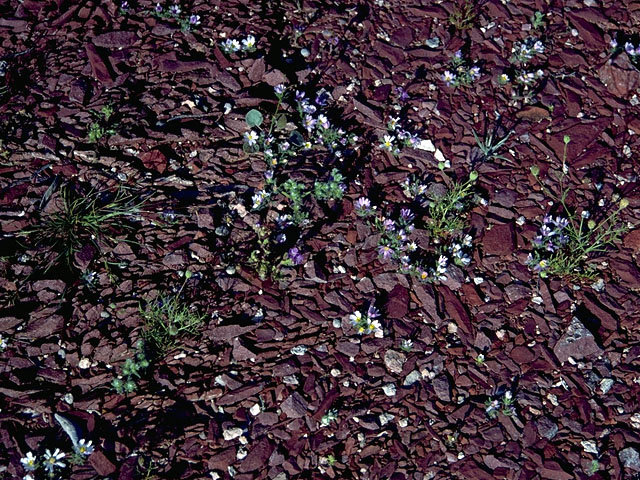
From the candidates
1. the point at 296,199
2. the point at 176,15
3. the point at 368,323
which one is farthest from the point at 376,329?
the point at 176,15

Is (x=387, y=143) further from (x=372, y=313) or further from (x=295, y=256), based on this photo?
(x=372, y=313)

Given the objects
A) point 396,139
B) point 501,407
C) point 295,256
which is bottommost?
point 501,407

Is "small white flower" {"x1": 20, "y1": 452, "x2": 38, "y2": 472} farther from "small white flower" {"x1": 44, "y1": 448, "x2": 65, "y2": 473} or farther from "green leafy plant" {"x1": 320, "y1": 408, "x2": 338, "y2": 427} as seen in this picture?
"green leafy plant" {"x1": 320, "y1": 408, "x2": 338, "y2": 427}

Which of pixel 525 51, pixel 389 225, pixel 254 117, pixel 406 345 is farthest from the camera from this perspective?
pixel 525 51

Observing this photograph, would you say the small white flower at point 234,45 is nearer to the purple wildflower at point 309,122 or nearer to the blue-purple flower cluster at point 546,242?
the purple wildflower at point 309,122

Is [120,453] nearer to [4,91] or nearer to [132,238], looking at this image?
[132,238]

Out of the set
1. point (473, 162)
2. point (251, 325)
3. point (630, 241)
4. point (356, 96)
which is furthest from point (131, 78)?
point (630, 241)

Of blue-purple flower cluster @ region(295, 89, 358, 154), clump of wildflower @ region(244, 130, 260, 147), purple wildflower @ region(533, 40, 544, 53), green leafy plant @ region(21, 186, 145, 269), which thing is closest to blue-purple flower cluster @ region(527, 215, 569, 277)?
blue-purple flower cluster @ region(295, 89, 358, 154)
